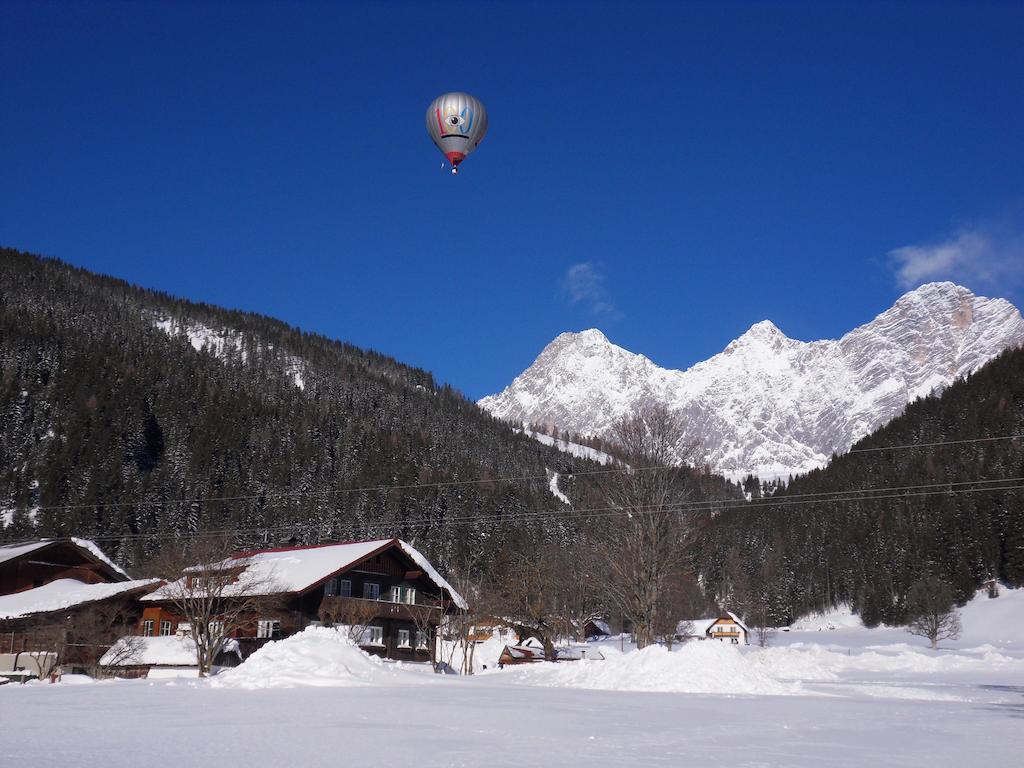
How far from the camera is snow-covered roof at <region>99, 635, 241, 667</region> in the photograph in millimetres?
41656

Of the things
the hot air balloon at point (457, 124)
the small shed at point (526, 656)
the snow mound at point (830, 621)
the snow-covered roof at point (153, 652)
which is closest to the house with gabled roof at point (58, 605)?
the snow-covered roof at point (153, 652)

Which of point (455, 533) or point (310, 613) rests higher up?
point (455, 533)

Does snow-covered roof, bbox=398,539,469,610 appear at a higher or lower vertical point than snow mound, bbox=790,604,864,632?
higher

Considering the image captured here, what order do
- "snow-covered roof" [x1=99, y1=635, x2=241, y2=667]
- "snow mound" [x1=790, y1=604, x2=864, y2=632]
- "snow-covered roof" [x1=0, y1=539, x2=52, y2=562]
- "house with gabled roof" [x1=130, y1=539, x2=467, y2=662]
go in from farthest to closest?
"snow mound" [x1=790, y1=604, x2=864, y2=632], "snow-covered roof" [x1=0, y1=539, x2=52, y2=562], "house with gabled roof" [x1=130, y1=539, x2=467, y2=662], "snow-covered roof" [x1=99, y1=635, x2=241, y2=667]

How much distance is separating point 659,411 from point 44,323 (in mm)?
143374

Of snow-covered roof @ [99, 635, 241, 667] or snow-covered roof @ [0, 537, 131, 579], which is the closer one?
snow-covered roof @ [99, 635, 241, 667]

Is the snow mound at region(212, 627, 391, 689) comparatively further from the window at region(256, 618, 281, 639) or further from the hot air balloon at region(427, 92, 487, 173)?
the hot air balloon at region(427, 92, 487, 173)

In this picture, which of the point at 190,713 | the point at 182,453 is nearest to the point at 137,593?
the point at 190,713

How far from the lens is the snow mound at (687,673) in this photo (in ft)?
93.0

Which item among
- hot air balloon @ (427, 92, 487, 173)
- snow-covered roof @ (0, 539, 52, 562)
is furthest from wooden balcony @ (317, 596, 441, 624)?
hot air balloon @ (427, 92, 487, 173)

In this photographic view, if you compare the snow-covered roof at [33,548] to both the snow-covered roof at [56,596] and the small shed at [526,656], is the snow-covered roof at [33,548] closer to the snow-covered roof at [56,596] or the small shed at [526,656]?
the snow-covered roof at [56,596]

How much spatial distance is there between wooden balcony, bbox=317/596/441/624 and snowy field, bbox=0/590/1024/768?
20019 mm

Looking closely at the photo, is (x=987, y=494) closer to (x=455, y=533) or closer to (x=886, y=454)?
(x=886, y=454)

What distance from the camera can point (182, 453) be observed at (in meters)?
132
